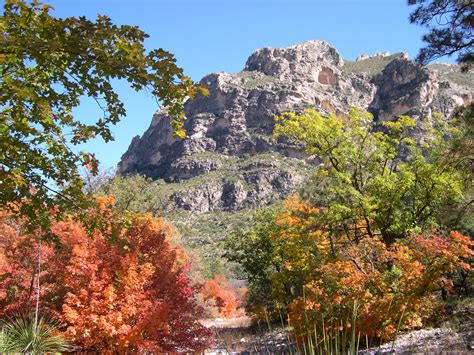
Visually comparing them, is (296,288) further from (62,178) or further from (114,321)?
(62,178)

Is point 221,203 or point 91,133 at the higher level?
point 221,203

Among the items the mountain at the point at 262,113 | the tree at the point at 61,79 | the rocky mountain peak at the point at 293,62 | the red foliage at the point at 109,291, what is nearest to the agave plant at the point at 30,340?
the red foliage at the point at 109,291

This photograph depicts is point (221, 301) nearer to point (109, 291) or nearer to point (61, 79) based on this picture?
point (109, 291)

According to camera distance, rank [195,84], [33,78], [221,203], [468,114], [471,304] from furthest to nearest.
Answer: [221,203]
[471,304]
[468,114]
[33,78]
[195,84]

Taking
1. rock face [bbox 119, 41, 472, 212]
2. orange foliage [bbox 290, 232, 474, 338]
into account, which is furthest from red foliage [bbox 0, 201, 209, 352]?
rock face [bbox 119, 41, 472, 212]

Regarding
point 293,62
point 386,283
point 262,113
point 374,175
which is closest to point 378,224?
point 374,175

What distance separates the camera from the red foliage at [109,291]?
9.60 meters

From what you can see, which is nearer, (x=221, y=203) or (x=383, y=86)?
(x=221, y=203)

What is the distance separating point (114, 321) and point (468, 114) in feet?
29.8

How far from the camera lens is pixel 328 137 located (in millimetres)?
14805

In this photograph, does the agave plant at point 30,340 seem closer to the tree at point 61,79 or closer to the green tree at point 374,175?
the tree at point 61,79

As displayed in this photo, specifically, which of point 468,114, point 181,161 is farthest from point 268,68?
point 468,114

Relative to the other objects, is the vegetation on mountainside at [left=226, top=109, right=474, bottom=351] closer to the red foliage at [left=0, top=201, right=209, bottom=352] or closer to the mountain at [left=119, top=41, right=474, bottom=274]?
the red foliage at [left=0, top=201, right=209, bottom=352]

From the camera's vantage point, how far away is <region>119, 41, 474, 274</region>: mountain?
121 m
